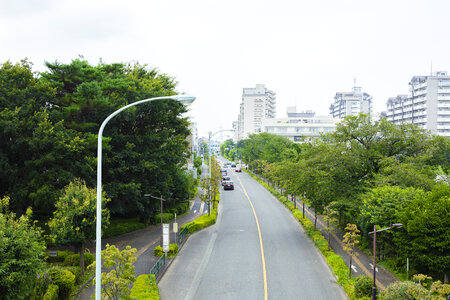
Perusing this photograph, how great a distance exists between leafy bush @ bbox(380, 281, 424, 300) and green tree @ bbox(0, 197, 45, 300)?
510 inches

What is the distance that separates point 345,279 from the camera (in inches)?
658

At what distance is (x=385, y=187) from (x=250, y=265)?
9137 mm

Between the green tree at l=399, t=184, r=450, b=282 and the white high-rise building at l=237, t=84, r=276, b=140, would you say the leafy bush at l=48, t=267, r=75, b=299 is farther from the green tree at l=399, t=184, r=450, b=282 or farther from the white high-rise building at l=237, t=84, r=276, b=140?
the white high-rise building at l=237, t=84, r=276, b=140

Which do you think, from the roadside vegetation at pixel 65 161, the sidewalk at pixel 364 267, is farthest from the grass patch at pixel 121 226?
the sidewalk at pixel 364 267

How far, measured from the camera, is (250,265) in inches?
762

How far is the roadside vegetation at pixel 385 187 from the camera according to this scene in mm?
15141

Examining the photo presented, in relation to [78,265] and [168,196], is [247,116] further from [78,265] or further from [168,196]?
[78,265]

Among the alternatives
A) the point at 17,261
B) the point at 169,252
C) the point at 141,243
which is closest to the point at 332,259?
the point at 169,252

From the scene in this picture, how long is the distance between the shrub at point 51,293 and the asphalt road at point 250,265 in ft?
14.8

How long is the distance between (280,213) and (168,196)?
41.5ft

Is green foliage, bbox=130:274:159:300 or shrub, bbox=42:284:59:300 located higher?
shrub, bbox=42:284:59:300

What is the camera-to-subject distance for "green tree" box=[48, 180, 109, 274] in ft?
50.8

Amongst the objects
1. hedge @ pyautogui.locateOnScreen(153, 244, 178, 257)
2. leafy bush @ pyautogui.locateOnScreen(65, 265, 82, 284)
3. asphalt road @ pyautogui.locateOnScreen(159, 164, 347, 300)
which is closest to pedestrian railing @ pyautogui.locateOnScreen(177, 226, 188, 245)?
asphalt road @ pyautogui.locateOnScreen(159, 164, 347, 300)

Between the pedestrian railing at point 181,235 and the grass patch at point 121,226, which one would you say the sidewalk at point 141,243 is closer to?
the grass patch at point 121,226
